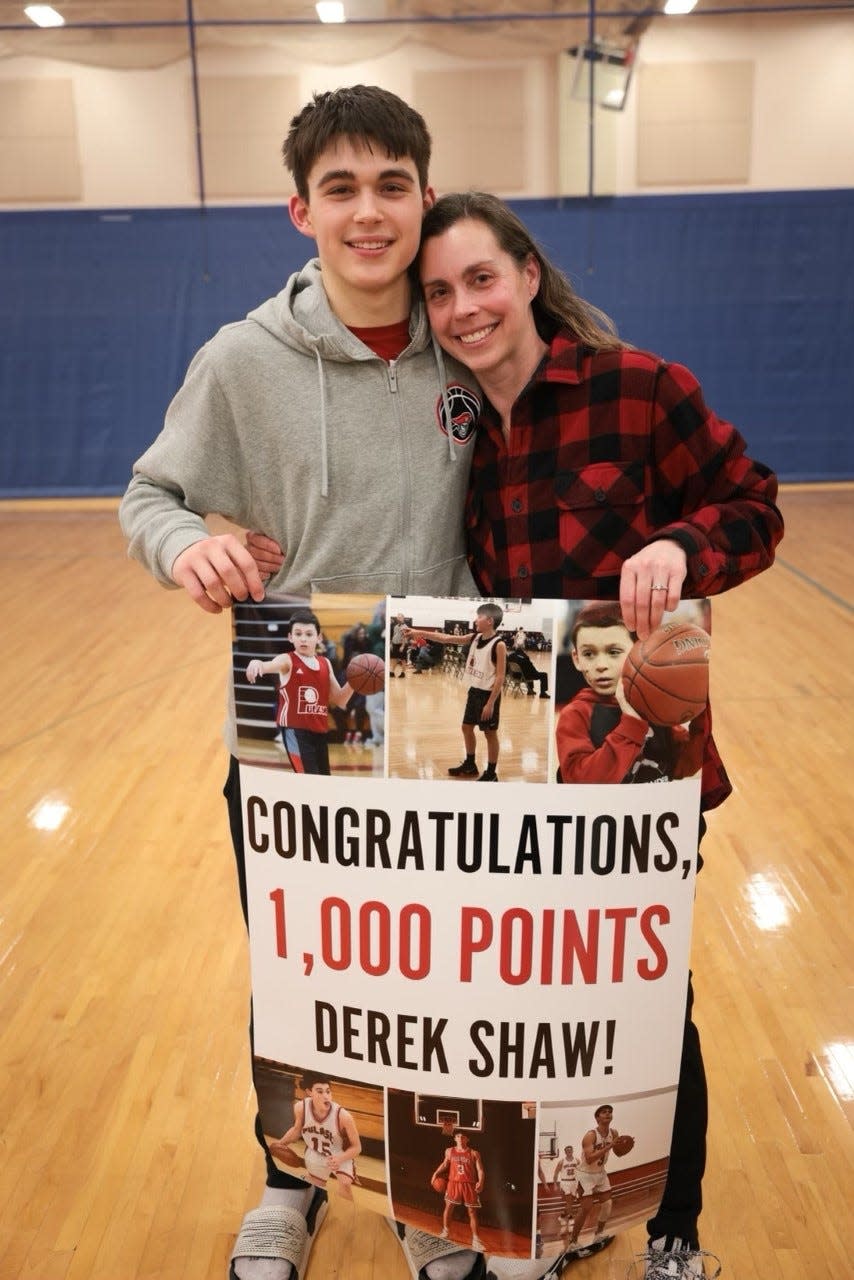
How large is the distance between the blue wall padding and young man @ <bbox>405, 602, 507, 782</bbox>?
6909 mm

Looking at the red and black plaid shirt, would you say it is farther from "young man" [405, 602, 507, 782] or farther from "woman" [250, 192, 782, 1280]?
"young man" [405, 602, 507, 782]

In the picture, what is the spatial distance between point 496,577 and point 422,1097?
615 millimetres

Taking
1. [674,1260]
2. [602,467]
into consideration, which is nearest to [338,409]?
[602,467]

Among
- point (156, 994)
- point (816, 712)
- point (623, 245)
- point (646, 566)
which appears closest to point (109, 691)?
point (156, 994)

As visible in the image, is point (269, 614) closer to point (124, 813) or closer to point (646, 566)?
point (646, 566)

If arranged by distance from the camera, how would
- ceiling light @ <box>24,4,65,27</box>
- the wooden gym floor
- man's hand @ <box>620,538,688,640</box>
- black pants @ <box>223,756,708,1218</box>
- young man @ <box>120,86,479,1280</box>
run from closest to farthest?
1. man's hand @ <box>620,538,688,640</box>
2. young man @ <box>120,86,479,1280</box>
3. black pants @ <box>223,756,708,1218</box>
4. the wooden gym floor
5. ceiling light @ <box>24,4,65,27</box>

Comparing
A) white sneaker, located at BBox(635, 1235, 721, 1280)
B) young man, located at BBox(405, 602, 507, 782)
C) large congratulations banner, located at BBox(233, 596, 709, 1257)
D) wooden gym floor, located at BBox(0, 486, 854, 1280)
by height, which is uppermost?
young man, located at BBox(405, 602, 507, 782)

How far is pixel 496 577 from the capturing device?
1404 mm

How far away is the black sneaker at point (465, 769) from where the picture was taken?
123 centimetres

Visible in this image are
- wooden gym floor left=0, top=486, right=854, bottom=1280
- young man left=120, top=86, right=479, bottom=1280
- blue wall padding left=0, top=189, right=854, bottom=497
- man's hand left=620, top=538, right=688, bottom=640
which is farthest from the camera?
blue wall padding left=0, top=189, right=854, bottom=497

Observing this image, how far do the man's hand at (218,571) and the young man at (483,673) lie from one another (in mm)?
178

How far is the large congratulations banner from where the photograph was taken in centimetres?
121

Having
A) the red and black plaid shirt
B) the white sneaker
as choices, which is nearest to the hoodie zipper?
Answer: the red and black plaid shirt

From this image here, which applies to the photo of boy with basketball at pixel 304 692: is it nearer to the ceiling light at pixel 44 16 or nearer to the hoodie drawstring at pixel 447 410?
the hoodie drawstring at pixel 447 410
